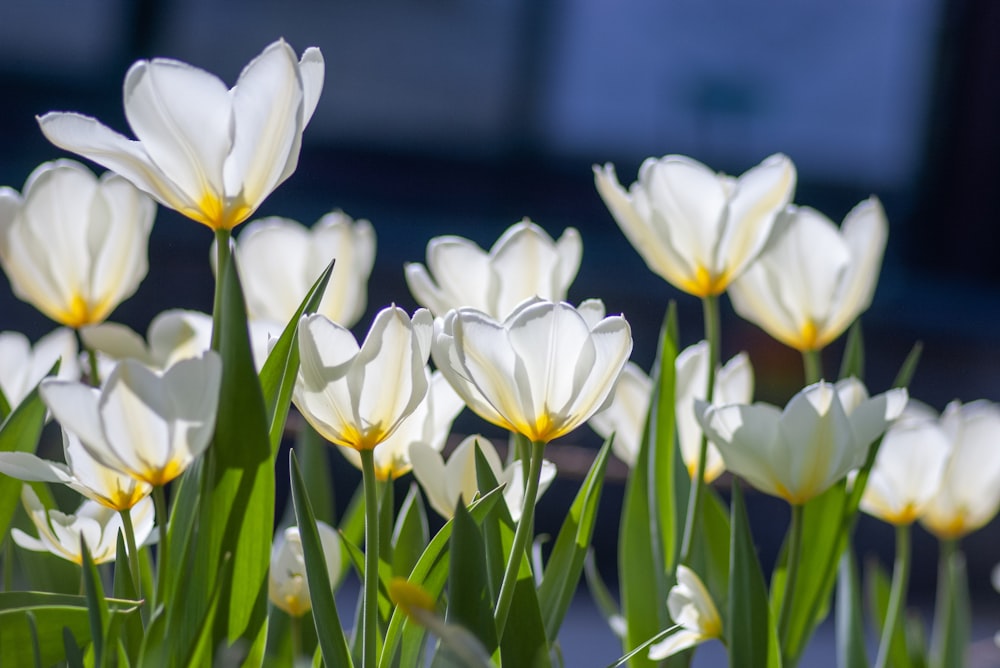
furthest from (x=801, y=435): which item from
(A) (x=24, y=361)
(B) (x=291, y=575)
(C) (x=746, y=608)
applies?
(A) (x=24, y=361)

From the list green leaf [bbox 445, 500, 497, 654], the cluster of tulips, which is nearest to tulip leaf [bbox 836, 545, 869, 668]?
the cluster of tulips

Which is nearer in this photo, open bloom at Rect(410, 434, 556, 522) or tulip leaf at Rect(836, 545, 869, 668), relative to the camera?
open bloom at Rect(410, 434, 556, 522)

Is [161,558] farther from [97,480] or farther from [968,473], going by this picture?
[968,473]

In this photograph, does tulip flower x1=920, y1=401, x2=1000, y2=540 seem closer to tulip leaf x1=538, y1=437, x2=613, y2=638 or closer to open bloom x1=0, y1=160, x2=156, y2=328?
tulip leaf x1=538, y1=437, x2=613, y2=638

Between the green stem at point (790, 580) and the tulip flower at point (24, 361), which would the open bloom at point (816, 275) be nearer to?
the green stem at point (790, 580)

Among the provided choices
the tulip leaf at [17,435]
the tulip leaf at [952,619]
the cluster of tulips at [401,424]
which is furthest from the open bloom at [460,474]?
the tulip leaf at [952,619]

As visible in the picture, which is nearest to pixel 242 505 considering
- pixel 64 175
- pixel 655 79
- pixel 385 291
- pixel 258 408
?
pixel 258 408
